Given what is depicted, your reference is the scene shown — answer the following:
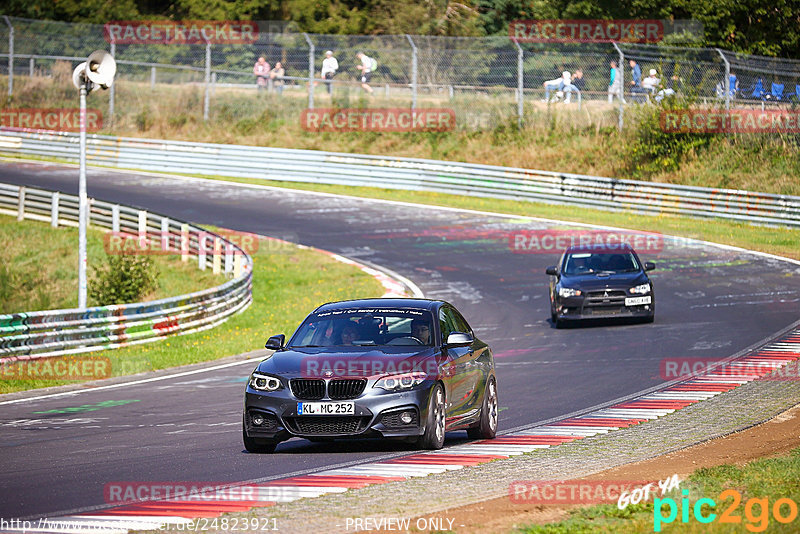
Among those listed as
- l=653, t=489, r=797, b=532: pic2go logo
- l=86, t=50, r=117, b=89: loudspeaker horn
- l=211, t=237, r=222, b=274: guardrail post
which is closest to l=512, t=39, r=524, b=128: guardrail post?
l=211, t=237, r=222, b=274: guardrail post

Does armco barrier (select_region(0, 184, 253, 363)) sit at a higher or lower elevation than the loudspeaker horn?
lower

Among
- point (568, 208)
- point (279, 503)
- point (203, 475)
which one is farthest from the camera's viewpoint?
point (568, 208)

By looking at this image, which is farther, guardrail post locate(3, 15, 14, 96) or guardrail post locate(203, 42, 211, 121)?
guardrail post locate(3, 15, 14, 96)

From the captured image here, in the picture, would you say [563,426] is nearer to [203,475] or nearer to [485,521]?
[203,475]

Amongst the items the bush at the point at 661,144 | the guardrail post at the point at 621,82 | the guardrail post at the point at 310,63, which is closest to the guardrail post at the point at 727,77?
the bush at the point at 661,144

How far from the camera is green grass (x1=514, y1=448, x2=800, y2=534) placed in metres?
7.05

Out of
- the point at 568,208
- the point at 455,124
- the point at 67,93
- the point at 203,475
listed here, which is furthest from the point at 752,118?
the point at 203,475

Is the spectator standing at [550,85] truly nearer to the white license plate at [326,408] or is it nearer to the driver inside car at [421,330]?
the driver inside car at [421,330]

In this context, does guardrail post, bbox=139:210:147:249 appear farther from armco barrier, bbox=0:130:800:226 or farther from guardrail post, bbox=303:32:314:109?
guardrail post, bbox=303:32:314:109

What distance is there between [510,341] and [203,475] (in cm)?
1166

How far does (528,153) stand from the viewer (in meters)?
43.9

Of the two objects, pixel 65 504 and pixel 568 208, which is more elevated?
pixel 65 504

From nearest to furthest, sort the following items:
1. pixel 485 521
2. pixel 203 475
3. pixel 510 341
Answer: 1. pixel 485 521
2. pixel 203 475
3. pixel 510 341

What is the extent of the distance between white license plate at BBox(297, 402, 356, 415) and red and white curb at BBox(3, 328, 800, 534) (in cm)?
53
